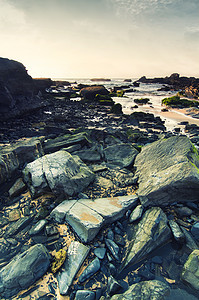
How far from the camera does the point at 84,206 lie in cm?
303

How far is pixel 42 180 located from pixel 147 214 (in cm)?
230

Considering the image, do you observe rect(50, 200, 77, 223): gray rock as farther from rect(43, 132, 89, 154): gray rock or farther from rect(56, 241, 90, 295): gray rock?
rect(43, 132, 89, 154): gray rock

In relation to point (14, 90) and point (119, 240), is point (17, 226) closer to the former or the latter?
point (119, 240)

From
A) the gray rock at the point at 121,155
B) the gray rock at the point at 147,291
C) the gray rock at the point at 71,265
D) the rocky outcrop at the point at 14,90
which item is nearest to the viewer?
the gray rock at the point at 147,291

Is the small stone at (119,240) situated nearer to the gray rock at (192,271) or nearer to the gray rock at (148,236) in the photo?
the gray rock at (148,236)

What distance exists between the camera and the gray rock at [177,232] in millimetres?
2457

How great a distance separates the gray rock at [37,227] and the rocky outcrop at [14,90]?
32.2ft

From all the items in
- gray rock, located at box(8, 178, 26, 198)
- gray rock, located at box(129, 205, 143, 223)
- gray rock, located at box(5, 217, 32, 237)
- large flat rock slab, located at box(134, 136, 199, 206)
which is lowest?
gray rock, located at box(5, 217, 32, 237)

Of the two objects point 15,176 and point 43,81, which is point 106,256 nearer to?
point 15,176

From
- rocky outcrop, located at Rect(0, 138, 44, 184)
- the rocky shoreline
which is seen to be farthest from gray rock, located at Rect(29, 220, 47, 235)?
rocky outcrop, located at Rect(0, 138, 44, 184)

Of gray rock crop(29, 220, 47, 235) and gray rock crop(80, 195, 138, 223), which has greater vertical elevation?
gray rock crop(80, 195, 138, 223)

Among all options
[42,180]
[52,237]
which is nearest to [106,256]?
[52,237]

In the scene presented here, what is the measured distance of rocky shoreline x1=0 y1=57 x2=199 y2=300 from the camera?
2.00m

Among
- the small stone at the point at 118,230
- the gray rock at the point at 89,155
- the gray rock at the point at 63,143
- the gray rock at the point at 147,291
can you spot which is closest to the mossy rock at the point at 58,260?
the gray rock at the point at 147,291
